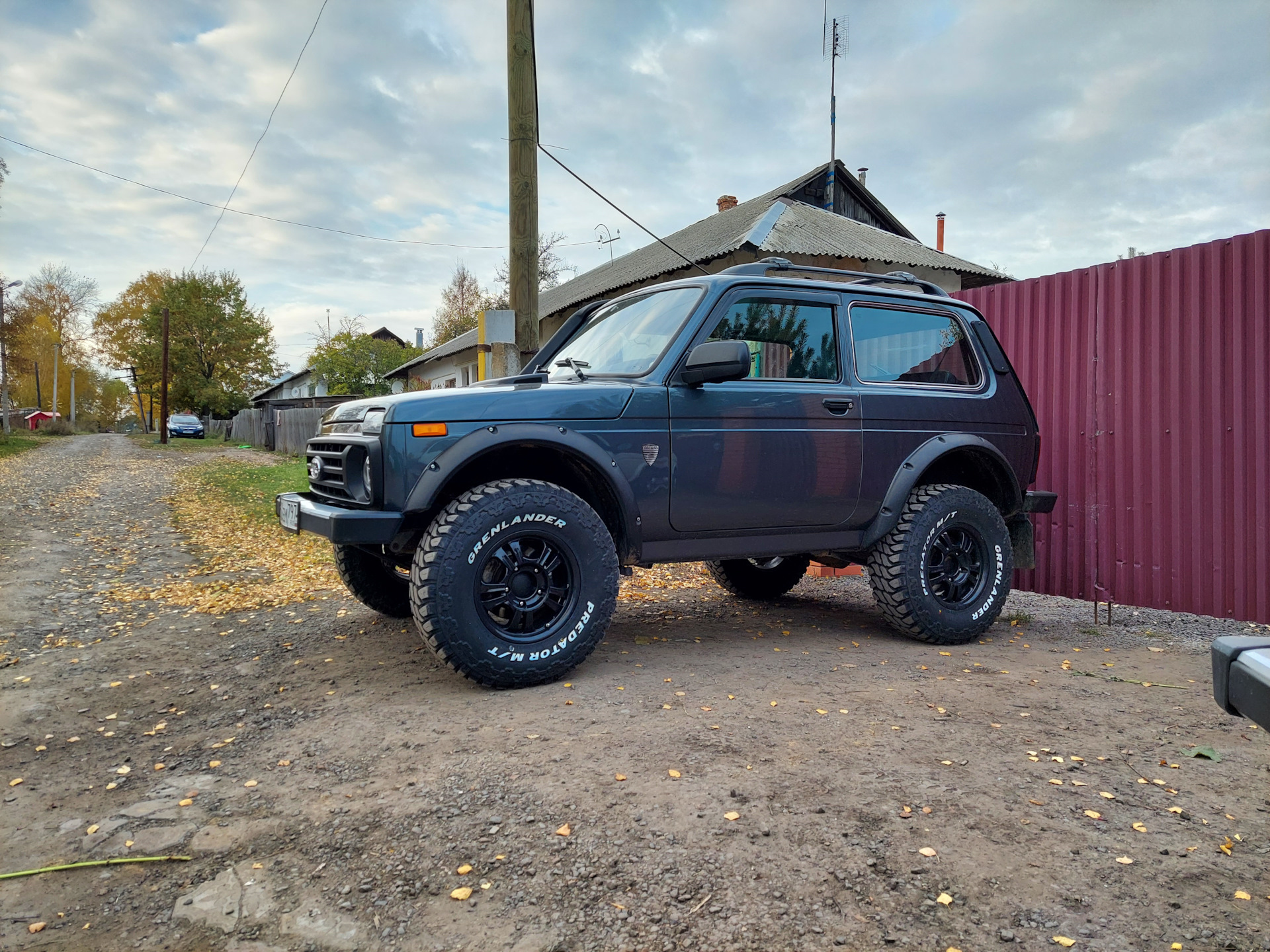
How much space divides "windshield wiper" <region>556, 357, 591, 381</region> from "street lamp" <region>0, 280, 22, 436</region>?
39.2m

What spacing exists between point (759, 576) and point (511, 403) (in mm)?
3043

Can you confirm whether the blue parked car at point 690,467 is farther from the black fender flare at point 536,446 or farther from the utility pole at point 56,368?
the utility pole at point 56,368

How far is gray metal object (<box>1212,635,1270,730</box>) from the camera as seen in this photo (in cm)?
173

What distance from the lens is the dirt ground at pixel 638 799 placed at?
206 cm

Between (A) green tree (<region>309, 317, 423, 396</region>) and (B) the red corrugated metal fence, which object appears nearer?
(B) the red corrugated metal fence

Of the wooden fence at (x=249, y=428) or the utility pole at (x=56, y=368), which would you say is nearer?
the wooden fence at (x=249, y=428)

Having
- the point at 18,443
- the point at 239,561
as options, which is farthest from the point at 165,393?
the point at 239,561

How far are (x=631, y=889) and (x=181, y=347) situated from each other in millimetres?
57409

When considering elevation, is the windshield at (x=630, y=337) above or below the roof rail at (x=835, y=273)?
below

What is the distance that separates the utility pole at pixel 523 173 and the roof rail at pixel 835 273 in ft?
7.21

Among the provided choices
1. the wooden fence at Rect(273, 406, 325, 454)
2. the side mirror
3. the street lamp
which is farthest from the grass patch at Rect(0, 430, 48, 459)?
the side mirror

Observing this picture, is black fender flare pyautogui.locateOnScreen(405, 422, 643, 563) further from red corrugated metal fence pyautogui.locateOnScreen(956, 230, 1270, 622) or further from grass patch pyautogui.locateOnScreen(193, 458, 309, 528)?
grass patch pyautogui.locateOnScreen(193, 458, 309, 528)

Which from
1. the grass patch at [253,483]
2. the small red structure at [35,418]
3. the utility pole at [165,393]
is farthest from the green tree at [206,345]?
the grass patch at [253,483]

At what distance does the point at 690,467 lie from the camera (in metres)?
4.07
